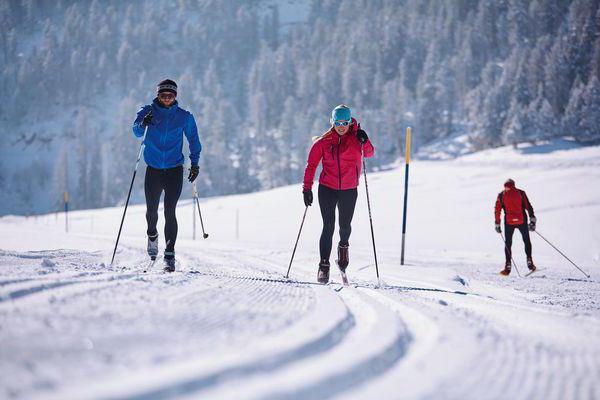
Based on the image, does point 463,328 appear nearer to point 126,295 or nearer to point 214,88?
point 126,295

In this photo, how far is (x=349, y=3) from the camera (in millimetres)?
121562

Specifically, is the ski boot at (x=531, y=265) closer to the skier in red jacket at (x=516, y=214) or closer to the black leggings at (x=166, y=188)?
the skier in red jacket at (x=516, y=214)

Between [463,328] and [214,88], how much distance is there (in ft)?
341

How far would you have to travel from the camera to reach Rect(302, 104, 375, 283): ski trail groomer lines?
4.65 metres

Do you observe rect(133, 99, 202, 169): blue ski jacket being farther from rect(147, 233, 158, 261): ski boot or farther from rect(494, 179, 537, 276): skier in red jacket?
rect(494, 179, 537, 276): skier in red jacket

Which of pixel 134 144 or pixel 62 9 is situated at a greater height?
pixel 62 9

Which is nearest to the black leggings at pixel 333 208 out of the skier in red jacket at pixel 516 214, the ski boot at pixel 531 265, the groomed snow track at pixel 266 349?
the groomed snow track at pixel 266 349

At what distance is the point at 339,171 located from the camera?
15.3ft

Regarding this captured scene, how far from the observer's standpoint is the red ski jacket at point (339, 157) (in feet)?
15.3

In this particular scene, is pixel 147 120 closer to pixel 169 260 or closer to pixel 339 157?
pixel 169 260

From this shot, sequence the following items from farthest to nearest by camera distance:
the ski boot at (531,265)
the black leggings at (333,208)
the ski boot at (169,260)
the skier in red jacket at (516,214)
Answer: the skier in red jacket at (516,214)
the ski boot at (531,265)
the black leggings at (333,208)
the ski boot at (169,260)

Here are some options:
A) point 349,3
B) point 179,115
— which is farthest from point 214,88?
point 179,115

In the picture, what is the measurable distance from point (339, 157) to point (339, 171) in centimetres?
16

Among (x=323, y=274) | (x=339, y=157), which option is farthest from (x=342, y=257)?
(x=339, y=157)
